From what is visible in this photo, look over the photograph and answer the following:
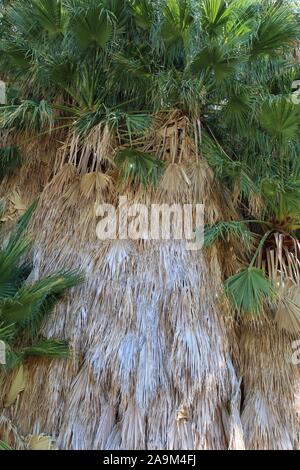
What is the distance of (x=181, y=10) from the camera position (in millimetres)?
4418

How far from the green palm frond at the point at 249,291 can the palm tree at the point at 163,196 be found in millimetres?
14

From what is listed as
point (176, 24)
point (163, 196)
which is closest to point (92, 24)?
point (176, 24)

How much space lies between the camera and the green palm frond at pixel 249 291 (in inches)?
161

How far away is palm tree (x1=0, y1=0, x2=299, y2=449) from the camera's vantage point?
395 cm

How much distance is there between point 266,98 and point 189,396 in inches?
110

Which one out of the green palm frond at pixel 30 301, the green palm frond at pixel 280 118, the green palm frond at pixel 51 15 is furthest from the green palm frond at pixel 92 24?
the green palm frond at pixel 30 301

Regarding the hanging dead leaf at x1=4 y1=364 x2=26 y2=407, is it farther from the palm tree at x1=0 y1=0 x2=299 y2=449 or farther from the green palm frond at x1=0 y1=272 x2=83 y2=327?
the green palm frond at x1=0 y1=272 x2=83 y2=327

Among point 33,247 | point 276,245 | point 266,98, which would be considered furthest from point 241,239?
point 33,247

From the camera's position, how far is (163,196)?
15.6 ft

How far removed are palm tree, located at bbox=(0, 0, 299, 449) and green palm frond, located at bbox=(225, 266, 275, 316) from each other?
1 cm

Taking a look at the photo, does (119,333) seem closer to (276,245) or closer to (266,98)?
(276,245)

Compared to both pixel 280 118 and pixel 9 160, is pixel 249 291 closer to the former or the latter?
pixel 280 118

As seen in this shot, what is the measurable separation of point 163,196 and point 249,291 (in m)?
1.28

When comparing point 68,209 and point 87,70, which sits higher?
point 87,70
